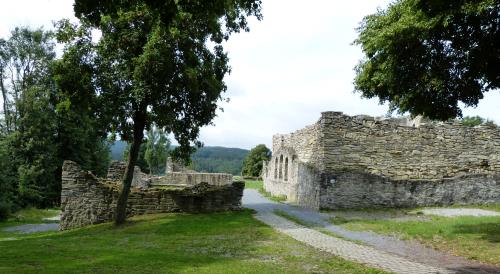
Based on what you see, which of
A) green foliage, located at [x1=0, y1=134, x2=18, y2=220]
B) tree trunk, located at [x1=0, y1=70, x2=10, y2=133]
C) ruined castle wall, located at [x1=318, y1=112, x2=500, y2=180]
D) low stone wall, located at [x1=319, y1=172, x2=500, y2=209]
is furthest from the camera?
tree trunk, located at [x1=0, y1=70, x2=10, y2=133]

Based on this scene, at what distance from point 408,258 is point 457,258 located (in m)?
1.12

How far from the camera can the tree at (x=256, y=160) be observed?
67562 mm

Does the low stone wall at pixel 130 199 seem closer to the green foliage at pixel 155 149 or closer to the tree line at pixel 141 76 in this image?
the tree line at pixel 141 76

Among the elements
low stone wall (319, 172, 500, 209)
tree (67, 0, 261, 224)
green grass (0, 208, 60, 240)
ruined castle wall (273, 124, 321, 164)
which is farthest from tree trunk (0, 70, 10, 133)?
low stone wall (319, 172, 500, 209)

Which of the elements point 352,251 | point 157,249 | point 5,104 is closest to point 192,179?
point 157,249

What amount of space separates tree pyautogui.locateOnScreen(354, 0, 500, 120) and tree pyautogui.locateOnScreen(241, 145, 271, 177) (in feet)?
178

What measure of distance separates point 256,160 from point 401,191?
49.1m

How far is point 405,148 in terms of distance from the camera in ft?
73.9

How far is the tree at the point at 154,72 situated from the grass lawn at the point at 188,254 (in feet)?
15.1

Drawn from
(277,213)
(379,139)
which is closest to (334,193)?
(277,213)

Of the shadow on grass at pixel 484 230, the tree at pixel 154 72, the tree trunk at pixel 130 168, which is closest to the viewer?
the shadow on grass at pixel 484 230

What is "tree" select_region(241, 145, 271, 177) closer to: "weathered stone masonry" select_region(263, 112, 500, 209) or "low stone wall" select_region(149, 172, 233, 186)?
"low stone wall" select_region(149, 172, 233, 186)

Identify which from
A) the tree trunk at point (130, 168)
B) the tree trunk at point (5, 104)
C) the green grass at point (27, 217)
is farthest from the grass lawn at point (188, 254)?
the tree trunk at point (5, 104)

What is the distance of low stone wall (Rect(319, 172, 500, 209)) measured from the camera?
19547 millimetres
